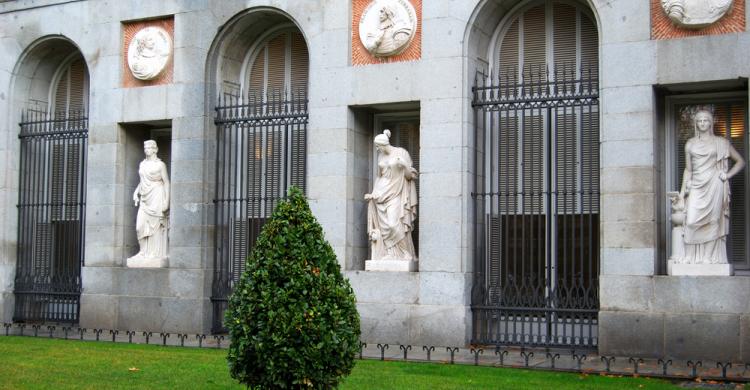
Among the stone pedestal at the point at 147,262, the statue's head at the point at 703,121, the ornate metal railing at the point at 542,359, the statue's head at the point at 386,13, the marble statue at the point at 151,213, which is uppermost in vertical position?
the statue's head at the point at 386,13

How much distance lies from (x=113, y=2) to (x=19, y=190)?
5.02 metres

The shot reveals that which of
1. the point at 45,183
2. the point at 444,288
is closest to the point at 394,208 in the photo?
the point at 444,288

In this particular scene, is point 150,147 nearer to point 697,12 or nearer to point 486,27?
point 486,27

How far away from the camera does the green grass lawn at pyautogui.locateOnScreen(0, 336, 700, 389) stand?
1222 centimetres

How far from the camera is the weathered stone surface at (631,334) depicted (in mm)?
15352

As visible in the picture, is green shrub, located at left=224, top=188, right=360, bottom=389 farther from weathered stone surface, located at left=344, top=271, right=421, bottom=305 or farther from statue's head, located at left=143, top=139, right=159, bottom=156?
statue's head, located at left=143, top=139, right=159, bottom=156

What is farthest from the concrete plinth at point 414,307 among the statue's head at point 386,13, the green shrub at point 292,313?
the green shrub at point 292,313

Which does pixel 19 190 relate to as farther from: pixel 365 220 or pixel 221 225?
pixel 365 220

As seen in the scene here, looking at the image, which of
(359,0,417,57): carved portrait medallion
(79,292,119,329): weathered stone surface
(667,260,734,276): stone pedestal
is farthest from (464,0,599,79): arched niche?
(79,292,119,329): weathered stone surface

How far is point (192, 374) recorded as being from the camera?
13062 millimetres

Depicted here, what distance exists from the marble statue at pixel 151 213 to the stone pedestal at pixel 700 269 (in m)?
10.2

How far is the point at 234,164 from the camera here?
20.2 m

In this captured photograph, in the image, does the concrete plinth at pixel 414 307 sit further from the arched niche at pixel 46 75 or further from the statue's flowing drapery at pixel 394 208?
the arched niche at pixel 46 75

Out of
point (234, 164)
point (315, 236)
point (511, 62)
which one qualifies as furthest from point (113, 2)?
point (315, 236)
